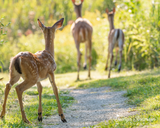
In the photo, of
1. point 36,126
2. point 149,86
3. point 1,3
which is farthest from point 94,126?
point 1,3

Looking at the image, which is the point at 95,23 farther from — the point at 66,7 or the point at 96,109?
the point at 96,109

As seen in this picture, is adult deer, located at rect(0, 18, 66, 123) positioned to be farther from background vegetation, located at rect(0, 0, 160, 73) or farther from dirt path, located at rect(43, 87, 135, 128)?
background vegetation, located at rect(0, 0, 160, 73)

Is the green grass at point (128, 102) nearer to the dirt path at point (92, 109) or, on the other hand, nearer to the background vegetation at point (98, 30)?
the dirt path at point (92, 109)

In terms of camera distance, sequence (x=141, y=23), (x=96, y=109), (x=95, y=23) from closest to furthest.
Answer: (x=96, y=109) → (x=141, y=23) → (x=95, y=23)

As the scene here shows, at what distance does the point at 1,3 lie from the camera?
854 inches

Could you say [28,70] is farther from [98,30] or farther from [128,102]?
[98,30]

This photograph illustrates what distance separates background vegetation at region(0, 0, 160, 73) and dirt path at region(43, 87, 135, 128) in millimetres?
1834

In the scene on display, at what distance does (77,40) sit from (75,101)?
4005mm

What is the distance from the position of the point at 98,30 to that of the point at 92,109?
965 centimetres

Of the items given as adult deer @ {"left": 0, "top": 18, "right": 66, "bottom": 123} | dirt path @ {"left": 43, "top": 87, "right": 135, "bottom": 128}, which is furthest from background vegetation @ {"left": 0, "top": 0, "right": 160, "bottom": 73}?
dirt path @ {"left": 43, "top": 87, "right": 135, "bottom": 128}

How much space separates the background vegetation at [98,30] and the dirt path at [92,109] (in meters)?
1.83

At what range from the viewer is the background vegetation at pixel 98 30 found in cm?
1097

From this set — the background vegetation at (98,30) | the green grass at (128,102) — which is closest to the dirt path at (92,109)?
the green grass at (128,102)

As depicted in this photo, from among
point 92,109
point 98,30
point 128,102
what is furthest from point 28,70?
point 98,30
